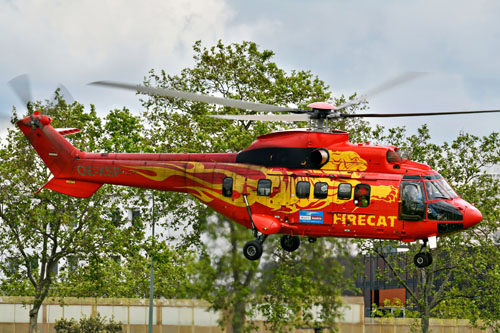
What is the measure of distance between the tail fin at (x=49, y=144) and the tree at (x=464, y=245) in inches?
830

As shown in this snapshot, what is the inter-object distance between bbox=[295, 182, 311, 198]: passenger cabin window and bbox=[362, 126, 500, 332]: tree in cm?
1956

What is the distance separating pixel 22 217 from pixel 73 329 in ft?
25.3

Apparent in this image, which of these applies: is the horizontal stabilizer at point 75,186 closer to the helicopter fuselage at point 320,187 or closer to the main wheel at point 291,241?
the helicopter fuselage at point 320,187

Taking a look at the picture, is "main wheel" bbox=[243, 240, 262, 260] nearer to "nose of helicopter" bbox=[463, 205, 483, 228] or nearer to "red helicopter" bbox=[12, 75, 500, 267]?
"red helicopter" bbox=[12, 75, 500, 267]

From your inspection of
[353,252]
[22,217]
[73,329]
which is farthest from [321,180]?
[73,329]

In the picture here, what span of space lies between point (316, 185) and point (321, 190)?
25 cm

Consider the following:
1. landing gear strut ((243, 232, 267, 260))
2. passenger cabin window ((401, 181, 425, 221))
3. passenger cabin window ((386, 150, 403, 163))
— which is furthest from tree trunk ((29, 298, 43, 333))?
passenger cabin window ((401, 181, 425, 221))

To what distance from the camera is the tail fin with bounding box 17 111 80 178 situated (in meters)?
34.9

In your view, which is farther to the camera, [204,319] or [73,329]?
[73,329]

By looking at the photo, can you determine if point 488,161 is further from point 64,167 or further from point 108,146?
point 64,167

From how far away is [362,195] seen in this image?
102 feet

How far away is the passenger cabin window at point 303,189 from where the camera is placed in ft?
103

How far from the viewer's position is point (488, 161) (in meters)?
52.0

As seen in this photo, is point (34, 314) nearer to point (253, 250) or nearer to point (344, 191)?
point (253, 250)
